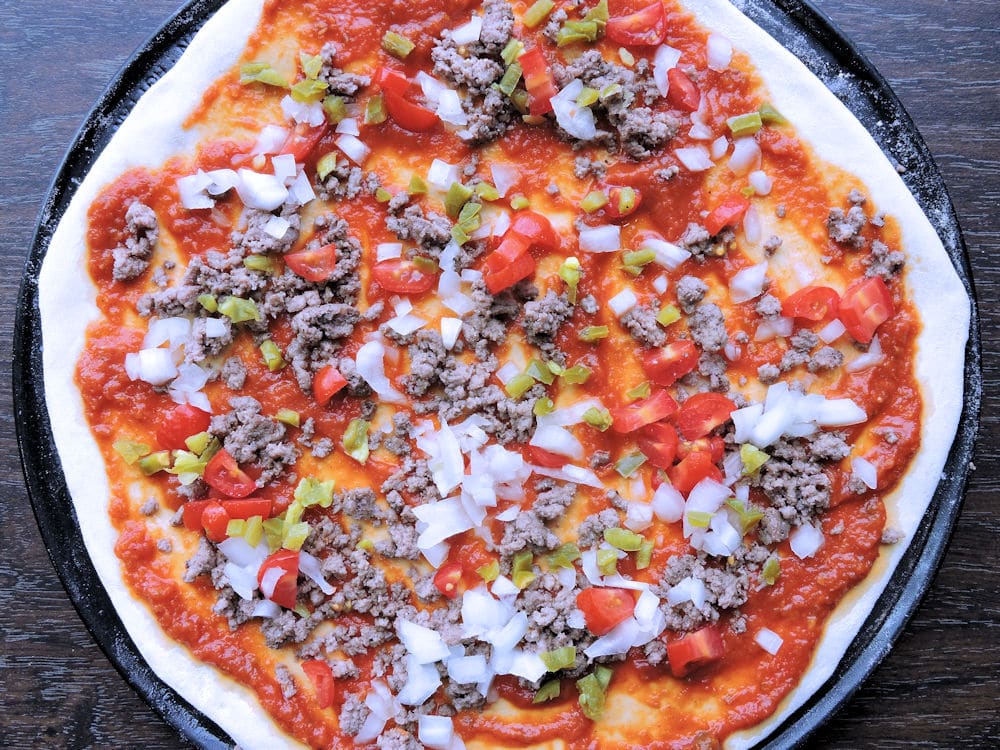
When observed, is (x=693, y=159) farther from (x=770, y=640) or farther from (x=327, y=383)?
(x=770, y=640)

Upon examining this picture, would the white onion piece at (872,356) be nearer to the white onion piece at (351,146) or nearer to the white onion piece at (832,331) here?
the white onion piece at (832,331)

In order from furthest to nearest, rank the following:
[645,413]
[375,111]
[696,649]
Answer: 1. [375,111]
2. [645,413]
3. [696,649]

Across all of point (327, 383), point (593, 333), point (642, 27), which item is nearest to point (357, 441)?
point (327, 383)

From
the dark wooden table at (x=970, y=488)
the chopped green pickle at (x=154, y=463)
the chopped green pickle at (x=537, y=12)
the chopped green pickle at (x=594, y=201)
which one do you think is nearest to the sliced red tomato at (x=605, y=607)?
the dark wooden table at (x=970, y=488)

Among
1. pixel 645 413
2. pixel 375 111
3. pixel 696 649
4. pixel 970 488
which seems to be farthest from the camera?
pixel 970 488

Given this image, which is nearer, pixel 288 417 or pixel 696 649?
pixel 696 649
